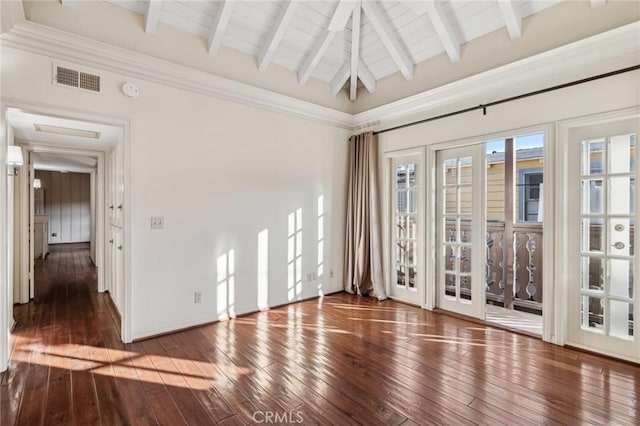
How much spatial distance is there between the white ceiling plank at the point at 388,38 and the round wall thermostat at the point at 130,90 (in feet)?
8.40

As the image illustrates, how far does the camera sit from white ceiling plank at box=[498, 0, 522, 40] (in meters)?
2.99

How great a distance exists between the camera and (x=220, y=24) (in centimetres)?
327

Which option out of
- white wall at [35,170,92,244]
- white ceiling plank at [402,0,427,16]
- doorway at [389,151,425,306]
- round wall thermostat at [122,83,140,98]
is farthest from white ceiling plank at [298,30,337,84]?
white wall at [35,170,92,244]

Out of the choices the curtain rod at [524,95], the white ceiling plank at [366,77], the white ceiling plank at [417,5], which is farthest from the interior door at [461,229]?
the white ceiling plank at [417,5]

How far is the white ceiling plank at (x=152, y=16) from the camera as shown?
2959mm

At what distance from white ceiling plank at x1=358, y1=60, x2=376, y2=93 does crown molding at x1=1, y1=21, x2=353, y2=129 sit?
0.87 metres

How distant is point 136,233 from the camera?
3.13 meters

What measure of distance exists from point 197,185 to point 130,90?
111cm

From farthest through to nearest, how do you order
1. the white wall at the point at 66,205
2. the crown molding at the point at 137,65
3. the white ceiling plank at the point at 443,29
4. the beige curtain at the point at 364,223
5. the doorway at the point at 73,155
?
the white wall at the point at 66,205
the beige curtain at the point at 364,223
the white ceiling plank at the point at 443,29
the doorway at the point at 73,155
the crown molding at the point at 137,65

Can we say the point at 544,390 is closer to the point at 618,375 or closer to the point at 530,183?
the point at 618,375

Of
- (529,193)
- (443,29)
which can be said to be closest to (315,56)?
(443,29)

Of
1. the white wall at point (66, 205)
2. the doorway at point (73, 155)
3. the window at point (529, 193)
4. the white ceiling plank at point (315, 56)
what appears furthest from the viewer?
the white wall at point (66, 205)

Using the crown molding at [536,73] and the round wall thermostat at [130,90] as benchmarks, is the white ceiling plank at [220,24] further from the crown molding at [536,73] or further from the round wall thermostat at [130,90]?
the crown molding at [536,73]

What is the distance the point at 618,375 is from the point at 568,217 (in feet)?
4.47
